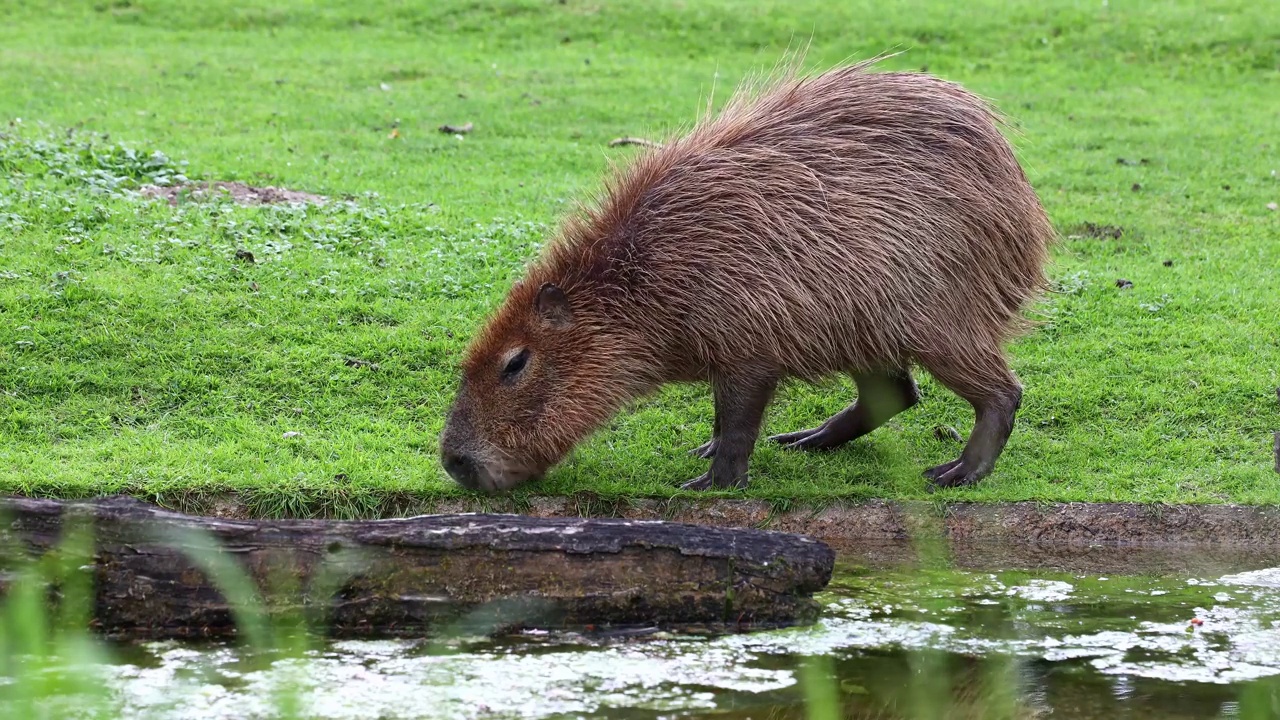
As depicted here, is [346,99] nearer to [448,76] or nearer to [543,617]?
[448,76]

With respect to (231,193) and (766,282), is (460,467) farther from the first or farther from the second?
(231,193)

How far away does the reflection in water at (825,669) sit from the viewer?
412 centimetres

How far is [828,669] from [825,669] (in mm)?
16

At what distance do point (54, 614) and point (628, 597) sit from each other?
1.76m

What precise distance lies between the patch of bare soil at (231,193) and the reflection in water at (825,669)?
17.1 feet

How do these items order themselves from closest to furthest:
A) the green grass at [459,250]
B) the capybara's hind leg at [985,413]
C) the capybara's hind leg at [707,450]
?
the capybara's hind leg at [985,413], the green grass at [459,250], the capybara's hind leg at [707,450]

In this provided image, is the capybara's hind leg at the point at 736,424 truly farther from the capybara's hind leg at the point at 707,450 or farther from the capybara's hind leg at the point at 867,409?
the capybara's hind leg at the point at 867,409

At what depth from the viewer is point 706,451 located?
6.64 meters

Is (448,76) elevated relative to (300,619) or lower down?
elevated

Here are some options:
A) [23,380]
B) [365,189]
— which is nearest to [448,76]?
[365,189]

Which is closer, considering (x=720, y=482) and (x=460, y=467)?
(x=460, y=467)

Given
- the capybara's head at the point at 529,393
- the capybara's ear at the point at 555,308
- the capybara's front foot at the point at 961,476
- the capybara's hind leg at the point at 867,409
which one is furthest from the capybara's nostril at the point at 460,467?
the capybara's front foot at the point at 961,476

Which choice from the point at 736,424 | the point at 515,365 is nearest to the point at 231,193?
the point at 515,365

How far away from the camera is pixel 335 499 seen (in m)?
5.91
